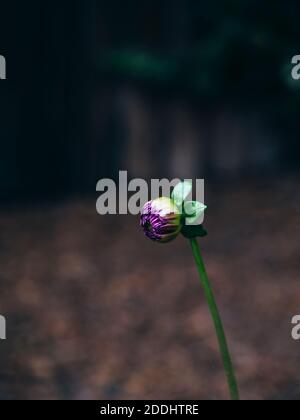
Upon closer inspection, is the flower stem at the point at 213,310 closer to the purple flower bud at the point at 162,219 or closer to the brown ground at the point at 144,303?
the purple flower bud at the point at 162,219

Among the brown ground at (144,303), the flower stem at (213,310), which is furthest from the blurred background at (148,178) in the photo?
the flower stem at (213,310)

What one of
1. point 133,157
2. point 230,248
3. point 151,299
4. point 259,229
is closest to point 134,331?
point 151,299

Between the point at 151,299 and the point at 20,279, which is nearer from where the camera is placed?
the point at 151,299

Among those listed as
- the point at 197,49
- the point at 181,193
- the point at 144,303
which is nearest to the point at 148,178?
the point at 197,49

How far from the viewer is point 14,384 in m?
2.19

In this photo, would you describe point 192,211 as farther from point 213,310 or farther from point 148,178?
point 148,178

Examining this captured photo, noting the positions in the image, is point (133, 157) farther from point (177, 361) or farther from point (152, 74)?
point (177, 361)

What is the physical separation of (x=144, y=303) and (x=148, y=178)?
1.72 metres

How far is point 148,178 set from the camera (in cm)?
452

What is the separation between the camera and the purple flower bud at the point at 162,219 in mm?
984

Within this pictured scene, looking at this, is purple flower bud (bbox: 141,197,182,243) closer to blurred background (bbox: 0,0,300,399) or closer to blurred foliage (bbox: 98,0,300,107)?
blurred background (bbox: 0,0,300,399)

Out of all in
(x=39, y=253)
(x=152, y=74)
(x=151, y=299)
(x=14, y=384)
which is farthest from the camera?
(x=152, y=74)

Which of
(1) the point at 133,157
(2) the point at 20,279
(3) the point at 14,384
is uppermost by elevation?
(1) the point at 133,157

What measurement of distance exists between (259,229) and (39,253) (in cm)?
119
